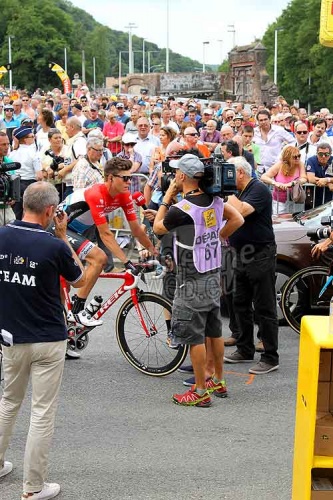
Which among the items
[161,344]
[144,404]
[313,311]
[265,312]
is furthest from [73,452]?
[313,311]

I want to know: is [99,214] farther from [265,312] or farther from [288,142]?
[288,142]

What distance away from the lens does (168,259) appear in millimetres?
7668

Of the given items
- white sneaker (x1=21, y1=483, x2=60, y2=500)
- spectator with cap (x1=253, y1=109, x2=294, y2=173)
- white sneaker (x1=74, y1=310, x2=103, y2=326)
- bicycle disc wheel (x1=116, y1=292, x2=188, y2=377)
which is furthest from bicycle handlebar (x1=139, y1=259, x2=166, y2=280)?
spectator with cap (x1=253, y1=109, x2=294, y2=173)

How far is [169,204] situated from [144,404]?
165cm

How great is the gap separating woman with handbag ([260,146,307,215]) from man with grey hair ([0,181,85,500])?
724 centimetres

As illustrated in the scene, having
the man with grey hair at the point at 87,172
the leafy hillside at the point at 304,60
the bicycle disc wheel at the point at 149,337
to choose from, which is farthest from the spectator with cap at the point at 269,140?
the leafy hillside at the point at 304,60

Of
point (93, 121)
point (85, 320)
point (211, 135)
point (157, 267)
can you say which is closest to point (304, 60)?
point (93, 121)

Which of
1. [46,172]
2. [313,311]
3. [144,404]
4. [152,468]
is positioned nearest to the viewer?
[152,468]

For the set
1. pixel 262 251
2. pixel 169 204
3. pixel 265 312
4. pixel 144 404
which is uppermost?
pixel 169 204

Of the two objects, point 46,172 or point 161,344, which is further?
point 46,172

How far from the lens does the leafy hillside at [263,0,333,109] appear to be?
7781 centimetres

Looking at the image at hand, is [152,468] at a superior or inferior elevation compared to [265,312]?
inferior

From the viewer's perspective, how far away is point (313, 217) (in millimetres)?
9453

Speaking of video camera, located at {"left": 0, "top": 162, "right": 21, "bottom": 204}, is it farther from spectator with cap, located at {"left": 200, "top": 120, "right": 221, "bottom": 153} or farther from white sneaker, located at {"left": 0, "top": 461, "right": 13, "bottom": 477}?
spectator with cap, located at {"left": 200, "top": 120, "right": 221, "bottom": 153}
